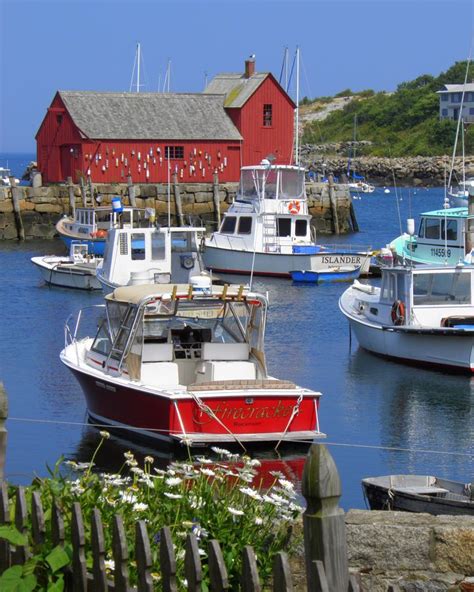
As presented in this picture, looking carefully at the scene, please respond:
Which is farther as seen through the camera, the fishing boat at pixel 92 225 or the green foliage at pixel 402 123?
the green foliage at pixel 402 123

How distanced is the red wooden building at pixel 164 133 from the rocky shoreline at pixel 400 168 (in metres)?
51.9

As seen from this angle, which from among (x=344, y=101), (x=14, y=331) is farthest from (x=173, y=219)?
(x=344, y=101)

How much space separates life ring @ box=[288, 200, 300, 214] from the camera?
40562mm

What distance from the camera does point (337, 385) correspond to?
21797 millimetres

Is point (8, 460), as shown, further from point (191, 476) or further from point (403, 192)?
point (403, 192)

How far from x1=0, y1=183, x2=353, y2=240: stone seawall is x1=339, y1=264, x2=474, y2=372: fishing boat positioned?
30.1 meters

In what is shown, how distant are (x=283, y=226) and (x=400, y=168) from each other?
7731 centimetres

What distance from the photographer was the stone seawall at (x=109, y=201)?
2084 inches

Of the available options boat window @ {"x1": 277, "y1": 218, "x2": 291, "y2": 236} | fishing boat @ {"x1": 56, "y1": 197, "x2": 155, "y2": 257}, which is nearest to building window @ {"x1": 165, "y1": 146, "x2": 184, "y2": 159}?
fishing boat @ {"x1": 56, "y1": 197, "x2": 155, "y2": 257}

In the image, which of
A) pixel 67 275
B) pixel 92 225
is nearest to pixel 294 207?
pixel 92 225

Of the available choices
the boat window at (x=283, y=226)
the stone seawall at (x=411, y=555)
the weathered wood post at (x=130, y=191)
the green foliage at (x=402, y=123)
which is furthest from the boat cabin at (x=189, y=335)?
the green foliage at (x=402, y=123)

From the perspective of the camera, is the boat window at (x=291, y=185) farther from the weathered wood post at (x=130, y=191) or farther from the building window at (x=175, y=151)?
the building window at (x=175, y=151)

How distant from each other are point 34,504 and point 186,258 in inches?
1035

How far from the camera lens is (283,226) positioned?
40219 mm
